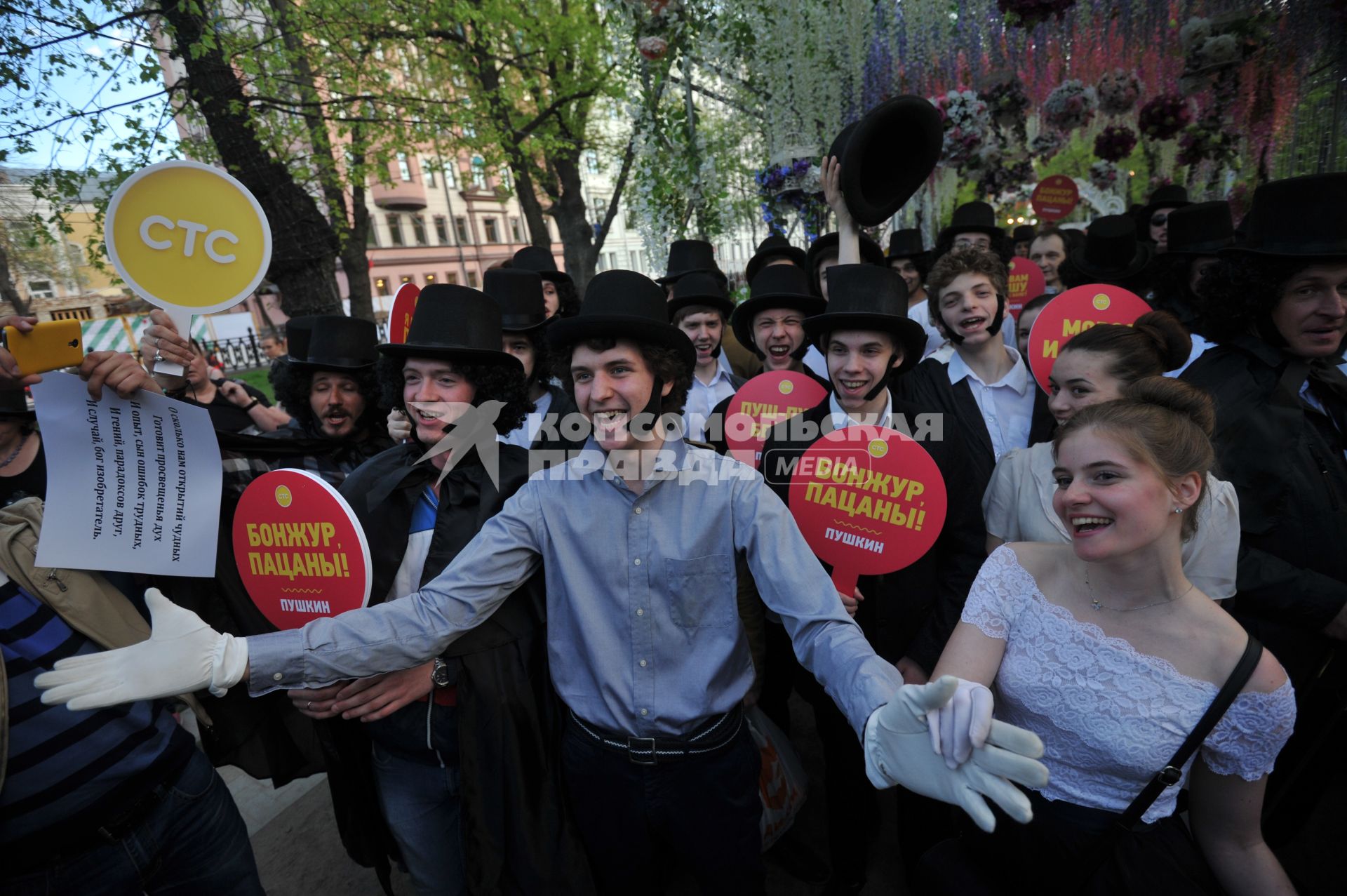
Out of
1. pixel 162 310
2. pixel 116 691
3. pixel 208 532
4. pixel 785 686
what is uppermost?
pixel 162 310

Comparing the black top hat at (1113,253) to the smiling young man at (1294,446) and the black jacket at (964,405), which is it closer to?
the black jacket at (964,405)

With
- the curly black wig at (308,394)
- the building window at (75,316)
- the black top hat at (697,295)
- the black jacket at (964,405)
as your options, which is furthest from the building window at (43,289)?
the black jacket at (964,405)

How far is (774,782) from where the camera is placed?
7.88ft

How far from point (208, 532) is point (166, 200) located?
1.05m

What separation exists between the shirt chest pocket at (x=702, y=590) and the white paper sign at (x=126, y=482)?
1.42 metres

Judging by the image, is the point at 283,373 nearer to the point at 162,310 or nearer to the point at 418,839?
the point at 162,310

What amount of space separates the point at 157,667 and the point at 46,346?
0.94 meters

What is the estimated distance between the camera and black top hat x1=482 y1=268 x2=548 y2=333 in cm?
339

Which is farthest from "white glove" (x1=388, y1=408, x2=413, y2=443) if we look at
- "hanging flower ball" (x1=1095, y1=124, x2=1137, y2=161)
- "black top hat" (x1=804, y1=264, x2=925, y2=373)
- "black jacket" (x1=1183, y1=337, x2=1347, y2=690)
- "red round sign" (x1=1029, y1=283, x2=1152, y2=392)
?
"hanging flower ball" (x1=1095, y1=124, x2=1137, y2=161)

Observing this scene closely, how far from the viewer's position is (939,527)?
77.5 inches

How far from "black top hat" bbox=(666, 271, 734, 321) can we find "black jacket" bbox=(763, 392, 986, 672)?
1906mm

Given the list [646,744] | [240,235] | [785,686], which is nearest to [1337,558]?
[785,686]

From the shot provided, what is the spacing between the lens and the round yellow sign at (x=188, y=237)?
1844mm

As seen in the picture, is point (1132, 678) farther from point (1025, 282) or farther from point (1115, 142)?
point (1115, 142)
